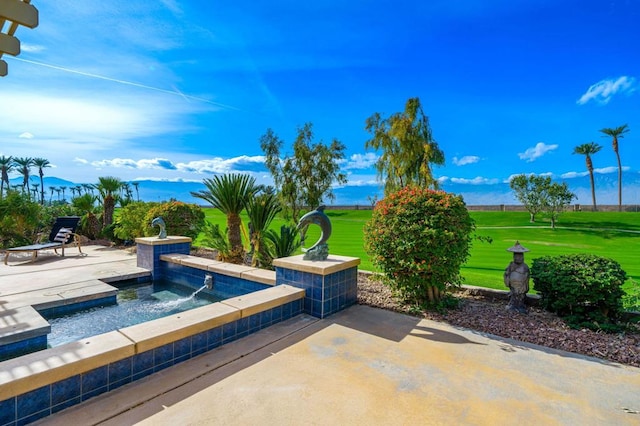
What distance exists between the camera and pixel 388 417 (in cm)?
204

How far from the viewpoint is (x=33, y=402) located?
1.92m

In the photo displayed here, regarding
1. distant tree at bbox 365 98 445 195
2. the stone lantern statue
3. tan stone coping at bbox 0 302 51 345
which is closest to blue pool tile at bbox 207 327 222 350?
tan stone coping at bbox 0 302 51 345

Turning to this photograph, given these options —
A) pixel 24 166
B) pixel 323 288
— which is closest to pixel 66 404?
pixel 323 288

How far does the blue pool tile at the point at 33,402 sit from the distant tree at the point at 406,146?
1010 centimetres

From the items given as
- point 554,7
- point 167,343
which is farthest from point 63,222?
point 554,7

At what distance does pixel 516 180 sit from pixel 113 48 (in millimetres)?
26629

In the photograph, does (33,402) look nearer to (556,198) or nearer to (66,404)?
(66,404)

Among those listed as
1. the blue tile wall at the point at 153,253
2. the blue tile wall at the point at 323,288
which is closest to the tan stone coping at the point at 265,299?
the blue tile wall at the point at 323,288

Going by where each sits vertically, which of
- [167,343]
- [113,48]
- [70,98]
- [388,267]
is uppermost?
[113,48]

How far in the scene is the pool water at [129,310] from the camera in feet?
13.0

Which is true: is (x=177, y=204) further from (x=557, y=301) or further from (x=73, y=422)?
(x=557, y=301)

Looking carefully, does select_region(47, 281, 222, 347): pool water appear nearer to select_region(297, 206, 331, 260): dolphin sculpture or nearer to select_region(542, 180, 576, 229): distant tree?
select_region(297, 206, 331, 260): dolphin sculpture

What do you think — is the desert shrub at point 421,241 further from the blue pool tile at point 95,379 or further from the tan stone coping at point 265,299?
the blue pool tile at point 95,379

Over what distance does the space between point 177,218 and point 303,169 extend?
446 centimetres
